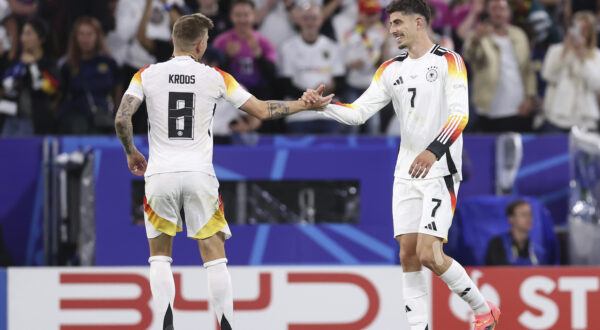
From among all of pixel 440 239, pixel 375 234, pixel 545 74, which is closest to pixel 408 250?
pixel 440 239

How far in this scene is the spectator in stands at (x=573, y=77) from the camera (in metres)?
12.1

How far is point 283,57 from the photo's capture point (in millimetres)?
11789

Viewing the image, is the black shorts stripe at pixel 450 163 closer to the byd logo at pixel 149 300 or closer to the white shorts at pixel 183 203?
the white shorts at pixel 183 203

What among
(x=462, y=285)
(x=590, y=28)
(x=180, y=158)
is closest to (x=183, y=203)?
(x=180, y=158)

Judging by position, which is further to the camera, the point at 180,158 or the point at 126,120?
the point at 180,158

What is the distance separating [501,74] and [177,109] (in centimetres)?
581

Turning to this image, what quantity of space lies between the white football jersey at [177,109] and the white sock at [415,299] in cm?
156

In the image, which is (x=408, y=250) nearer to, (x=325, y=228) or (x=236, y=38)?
(x=325, y=228)

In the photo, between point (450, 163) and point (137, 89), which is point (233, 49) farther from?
point (450, 163)

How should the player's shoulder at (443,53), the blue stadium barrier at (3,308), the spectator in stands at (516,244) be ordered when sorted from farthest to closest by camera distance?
1. the spectator in stands at (516,244)
2. the blue stadium barrier at (3,308)
3. the player's shoulder at (443,53)

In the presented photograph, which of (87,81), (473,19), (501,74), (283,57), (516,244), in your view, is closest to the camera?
(516,244)

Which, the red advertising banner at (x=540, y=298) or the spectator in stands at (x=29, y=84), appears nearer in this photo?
the red advertising banner at (x=540, y=298)

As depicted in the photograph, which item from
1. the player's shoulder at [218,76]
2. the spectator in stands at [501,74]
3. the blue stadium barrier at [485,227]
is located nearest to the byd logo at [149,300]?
the player's shoulder at [218,76]

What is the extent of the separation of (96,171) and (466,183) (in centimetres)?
381
